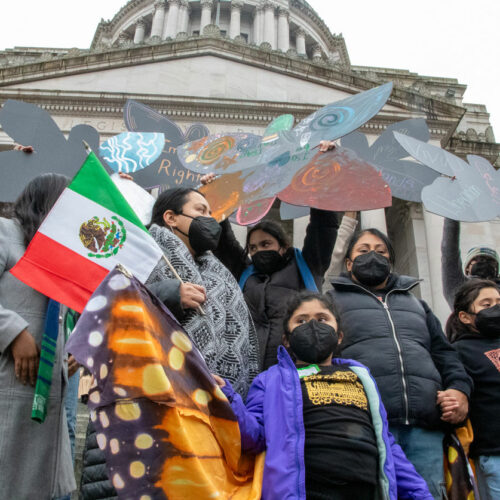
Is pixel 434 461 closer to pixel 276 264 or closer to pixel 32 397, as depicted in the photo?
pixel 276 264

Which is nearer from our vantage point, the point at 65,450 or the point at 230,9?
the point at 65,450

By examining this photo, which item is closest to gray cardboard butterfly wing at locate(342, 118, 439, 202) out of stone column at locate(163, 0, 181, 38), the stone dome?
the stone dome

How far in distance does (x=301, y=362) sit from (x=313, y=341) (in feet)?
0.54

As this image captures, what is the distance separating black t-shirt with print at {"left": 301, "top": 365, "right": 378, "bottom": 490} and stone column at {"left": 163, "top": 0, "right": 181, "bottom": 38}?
36.8 m

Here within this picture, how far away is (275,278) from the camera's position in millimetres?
4160

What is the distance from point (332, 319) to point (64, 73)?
50.0ft

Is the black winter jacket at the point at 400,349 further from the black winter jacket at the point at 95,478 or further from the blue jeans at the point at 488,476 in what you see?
the black winter jacket at the point at 95,478

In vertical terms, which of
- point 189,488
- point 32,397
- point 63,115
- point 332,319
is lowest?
point 189,488

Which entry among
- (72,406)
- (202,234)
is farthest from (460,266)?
(72,406)

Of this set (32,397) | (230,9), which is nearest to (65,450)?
(32,397)

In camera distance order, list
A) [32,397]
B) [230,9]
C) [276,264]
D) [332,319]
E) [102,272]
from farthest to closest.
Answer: [230,9] → [276,264] → [332,319] → [102,272] → [32,397]

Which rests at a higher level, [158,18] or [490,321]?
[158,18]

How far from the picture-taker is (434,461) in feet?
10.6

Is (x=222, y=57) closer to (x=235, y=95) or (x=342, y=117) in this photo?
(x=235, y=95)
